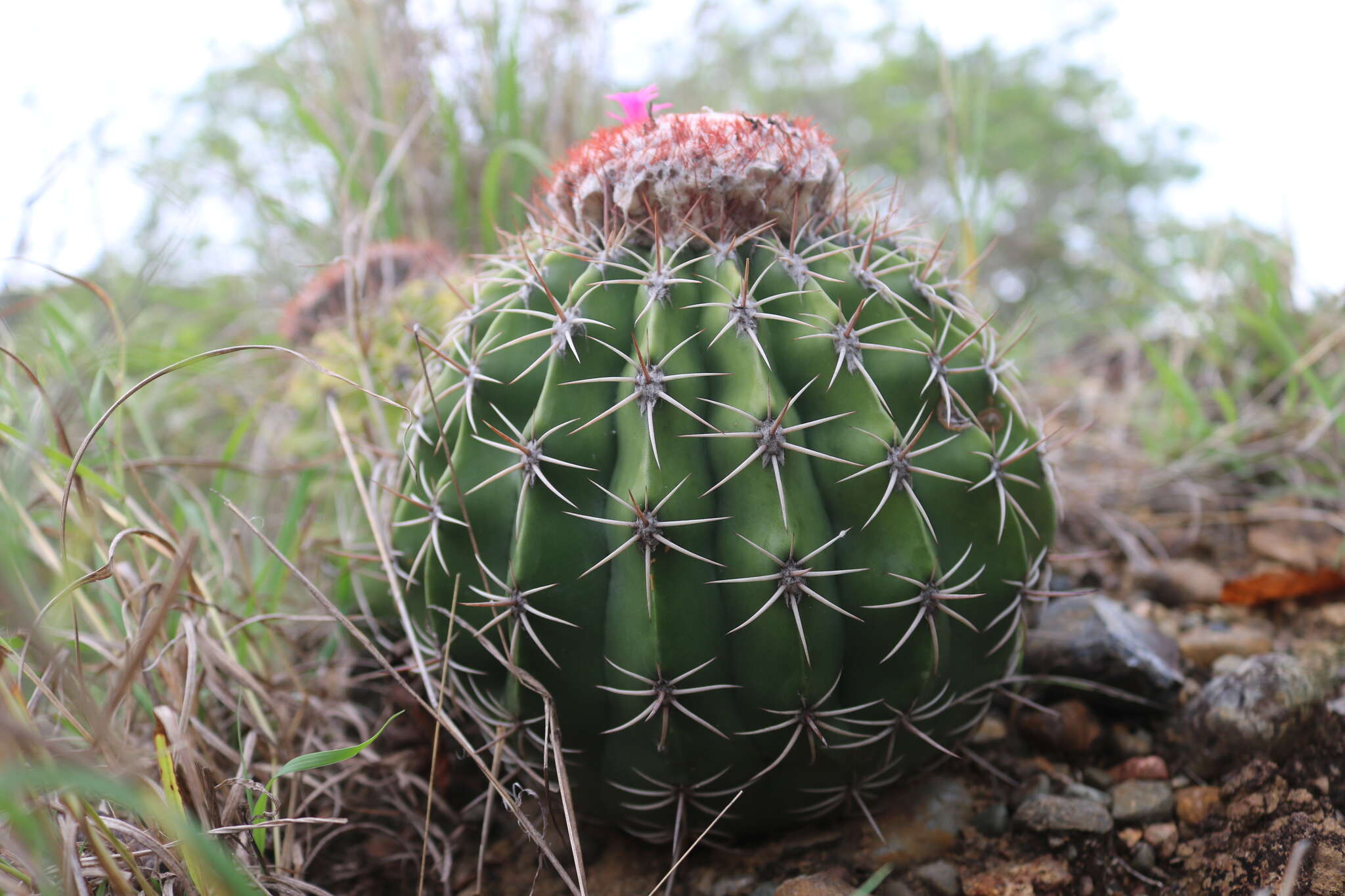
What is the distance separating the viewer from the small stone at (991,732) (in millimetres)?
2115

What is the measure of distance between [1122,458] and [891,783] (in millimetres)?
2166

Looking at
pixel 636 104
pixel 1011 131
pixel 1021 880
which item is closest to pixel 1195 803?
pixel 1021 880

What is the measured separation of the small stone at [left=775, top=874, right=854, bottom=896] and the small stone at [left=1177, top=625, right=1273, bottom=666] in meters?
1.24

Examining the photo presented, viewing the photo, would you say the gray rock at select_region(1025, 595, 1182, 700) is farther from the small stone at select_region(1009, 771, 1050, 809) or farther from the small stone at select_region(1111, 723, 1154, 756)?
the small stone at select_region(1009, 771, 1050, 809)

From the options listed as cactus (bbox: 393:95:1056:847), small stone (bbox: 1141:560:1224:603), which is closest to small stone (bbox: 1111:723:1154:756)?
cactus (bbox: 393:95:1056:847)

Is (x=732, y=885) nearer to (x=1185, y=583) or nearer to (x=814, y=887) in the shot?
(x=814, y=887)

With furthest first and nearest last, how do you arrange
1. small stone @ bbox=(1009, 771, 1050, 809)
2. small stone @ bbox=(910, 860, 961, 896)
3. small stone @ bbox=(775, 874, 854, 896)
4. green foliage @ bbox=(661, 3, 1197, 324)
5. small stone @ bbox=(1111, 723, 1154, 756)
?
green foliage @ bbox=(661, 3, 1197, 324) < small stone @ bbox=(1111, 723, 1154, 756) < small stone @ bbox=(1009, 771, 1050, 809) < small stone @ bbox=(910, 860, 961, 896) < small stone @ bbox=(775, 874, 854, 896)

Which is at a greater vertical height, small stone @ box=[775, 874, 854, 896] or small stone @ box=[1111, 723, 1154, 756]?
small stone @ box=[1111, 723, 1154, 756]

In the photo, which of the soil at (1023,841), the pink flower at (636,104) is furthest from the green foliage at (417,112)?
the soil at (1023,841)

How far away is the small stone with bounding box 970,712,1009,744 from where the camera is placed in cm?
212

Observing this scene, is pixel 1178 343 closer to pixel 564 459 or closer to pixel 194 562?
pixel 564 459

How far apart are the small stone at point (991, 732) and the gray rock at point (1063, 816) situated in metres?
0.27

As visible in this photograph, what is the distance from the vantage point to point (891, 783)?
1.83 m

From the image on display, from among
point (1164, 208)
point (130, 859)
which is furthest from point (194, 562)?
point (1164, 208)
